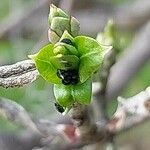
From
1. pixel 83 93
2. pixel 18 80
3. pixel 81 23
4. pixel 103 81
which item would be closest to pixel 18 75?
pixel 18 80

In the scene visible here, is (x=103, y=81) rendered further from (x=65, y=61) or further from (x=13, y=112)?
(x=65, y=61)

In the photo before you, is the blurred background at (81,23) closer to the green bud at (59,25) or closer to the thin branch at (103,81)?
the thin branch at (103,81)

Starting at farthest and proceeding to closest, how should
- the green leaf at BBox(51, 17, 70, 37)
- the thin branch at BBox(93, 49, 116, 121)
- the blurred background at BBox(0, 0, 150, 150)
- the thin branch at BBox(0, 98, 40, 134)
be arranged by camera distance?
the blurred background at BBox(0, 0, 150, 150) < the thin branch at BBox(93, 49, 116, 121) < the thin branch at BBox(0, 98, 40, 134) < the green leaf at BBox(51, 17, 70, 37)

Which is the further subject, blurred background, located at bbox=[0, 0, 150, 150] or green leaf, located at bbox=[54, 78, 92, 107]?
blurred background, located at bbox=[0, 0, 150, 150]

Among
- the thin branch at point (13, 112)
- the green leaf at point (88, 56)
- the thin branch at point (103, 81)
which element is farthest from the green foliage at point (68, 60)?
the thin branch at point (103, 81)

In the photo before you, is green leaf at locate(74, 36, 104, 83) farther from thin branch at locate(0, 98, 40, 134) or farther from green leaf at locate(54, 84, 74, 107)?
thin branch at locate(0, 98, 40, 134)

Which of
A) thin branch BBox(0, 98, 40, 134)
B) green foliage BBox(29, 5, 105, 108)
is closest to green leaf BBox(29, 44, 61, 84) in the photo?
green foliage BBox(29, 5, 105, 108)

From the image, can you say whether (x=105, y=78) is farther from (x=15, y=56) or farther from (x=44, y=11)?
(x=44, y=11)
